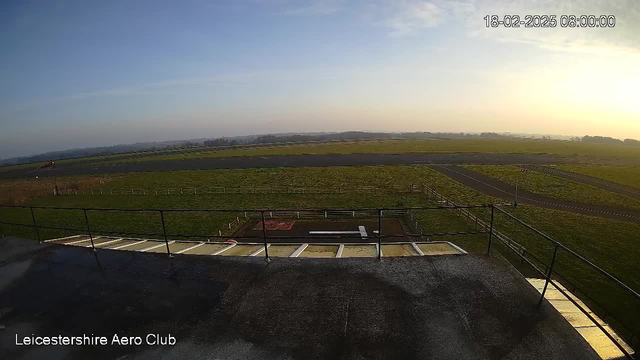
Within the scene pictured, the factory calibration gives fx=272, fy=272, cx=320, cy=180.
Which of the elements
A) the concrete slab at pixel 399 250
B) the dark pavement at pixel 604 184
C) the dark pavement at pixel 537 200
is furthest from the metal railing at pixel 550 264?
the dark pavement at pixel 604 184

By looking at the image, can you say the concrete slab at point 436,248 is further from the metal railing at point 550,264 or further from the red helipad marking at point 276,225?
the red helipad marking at point 276,225

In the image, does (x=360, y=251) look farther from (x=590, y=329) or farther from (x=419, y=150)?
(x=419, y=150)

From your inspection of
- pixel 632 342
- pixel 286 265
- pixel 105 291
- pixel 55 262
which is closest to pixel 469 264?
pixel 286 265

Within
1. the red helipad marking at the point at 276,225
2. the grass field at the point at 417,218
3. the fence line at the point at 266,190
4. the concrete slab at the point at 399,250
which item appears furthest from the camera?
the fence line at the point at 266,190

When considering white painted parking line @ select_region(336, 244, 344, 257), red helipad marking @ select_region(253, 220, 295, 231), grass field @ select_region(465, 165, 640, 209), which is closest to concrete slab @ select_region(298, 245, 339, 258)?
white painted parking line @ select_region(336, 244, 344, 257)

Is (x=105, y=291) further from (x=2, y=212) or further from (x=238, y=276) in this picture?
(x=2, y=212)

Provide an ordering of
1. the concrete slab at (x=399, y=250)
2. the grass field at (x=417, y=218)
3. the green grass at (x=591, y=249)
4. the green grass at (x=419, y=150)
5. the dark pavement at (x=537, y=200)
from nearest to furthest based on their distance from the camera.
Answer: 1. the concrete slab at (x=399, y=250)
2. the green grass at (x=591, y=249)
3. the grass field at (x=417, y=218)
4. the dark pavement at (x=537, y=200)
5. the green grass at (x=419, y=150)
